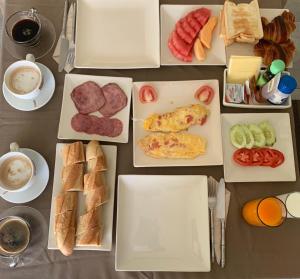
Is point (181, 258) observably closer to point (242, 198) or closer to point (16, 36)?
point (242, 198)

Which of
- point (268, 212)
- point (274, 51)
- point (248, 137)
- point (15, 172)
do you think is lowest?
point (268, 212)

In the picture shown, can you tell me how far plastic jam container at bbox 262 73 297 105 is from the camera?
98 centimetres

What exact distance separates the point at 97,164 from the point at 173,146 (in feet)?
0.72

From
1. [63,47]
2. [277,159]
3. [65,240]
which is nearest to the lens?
[65,240]

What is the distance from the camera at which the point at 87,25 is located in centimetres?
118

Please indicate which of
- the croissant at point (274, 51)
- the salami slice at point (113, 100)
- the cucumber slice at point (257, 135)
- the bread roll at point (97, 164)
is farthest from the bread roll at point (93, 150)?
the croissant at point (274, 51)

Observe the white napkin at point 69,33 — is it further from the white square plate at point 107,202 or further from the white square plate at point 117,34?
the white square plate at point 107,202

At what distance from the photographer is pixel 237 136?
1050 millimetres

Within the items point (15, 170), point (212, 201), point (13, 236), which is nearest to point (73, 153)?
point (15, 170)

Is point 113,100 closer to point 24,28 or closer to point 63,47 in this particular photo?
point 63,47

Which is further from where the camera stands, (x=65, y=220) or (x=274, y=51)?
(x=274, y=51)

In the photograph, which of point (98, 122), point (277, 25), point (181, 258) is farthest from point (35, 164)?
point (277, 25)

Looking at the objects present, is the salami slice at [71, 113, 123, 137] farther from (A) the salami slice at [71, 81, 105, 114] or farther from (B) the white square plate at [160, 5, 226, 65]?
(B) the white square plate at [160, 5, 226, 65]

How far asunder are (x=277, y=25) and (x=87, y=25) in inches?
23.1
